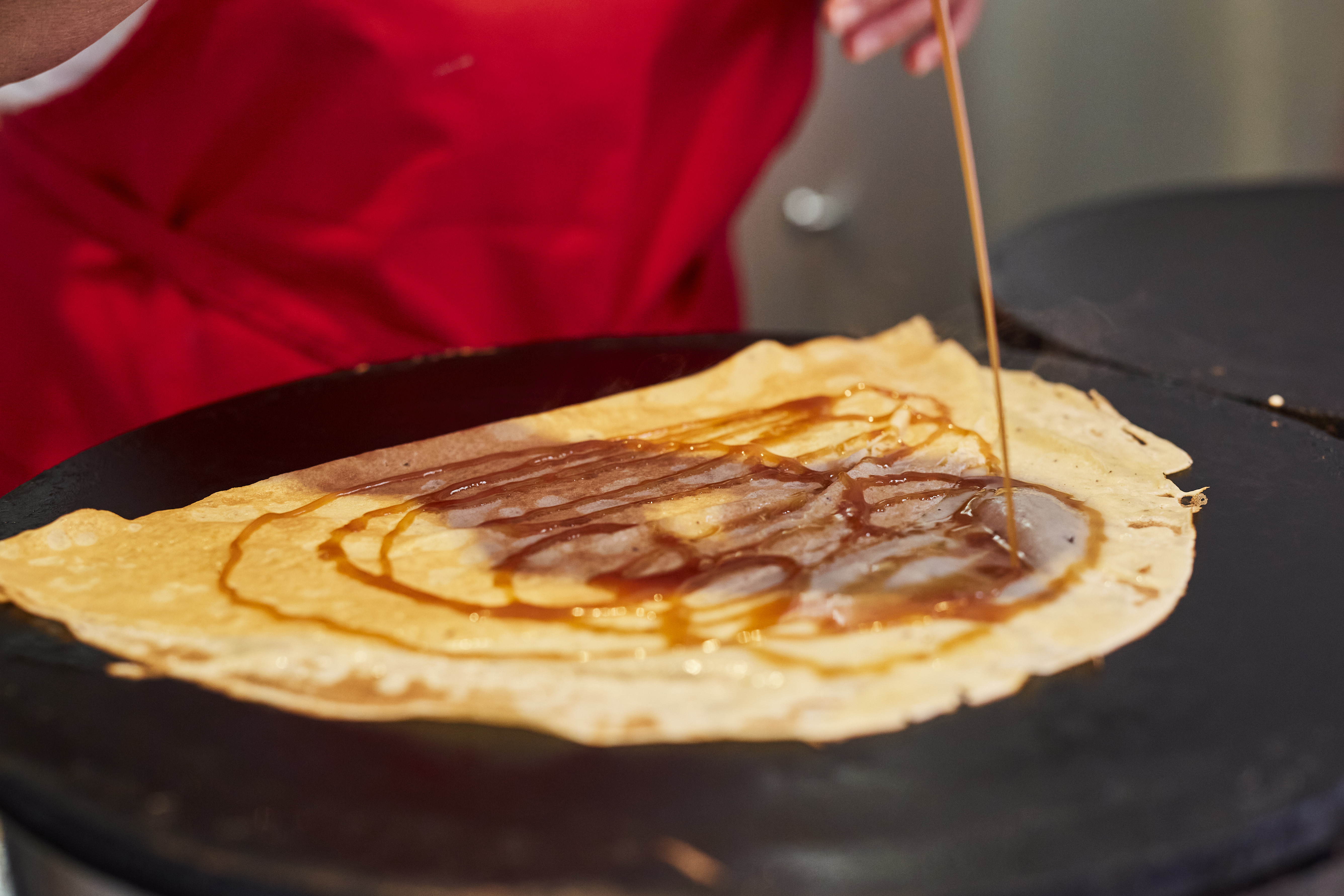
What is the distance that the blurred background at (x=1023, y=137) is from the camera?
2828 mm

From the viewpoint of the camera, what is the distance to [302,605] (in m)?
0.93

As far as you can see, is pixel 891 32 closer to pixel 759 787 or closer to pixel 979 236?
pixel 979 236

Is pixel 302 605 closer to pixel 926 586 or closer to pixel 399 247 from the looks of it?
pixel 926 586

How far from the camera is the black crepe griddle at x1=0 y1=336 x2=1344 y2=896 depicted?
1.99ft

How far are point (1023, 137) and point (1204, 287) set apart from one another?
1.60 m

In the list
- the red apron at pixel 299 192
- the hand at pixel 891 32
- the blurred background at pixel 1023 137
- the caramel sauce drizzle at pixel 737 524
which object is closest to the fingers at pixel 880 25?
the hand at pixel 891 32

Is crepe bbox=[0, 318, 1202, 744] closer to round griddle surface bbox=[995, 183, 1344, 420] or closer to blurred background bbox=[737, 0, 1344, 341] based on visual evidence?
round griddle surface bbox=[995, 183, 1344, 420]

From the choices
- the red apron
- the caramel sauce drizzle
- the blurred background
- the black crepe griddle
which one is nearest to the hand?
the red apron

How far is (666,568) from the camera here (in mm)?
975

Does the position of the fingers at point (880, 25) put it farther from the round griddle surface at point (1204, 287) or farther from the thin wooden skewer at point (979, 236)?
the thin wooden skewer at point (979, 236)

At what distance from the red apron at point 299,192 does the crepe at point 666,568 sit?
1.74 ft

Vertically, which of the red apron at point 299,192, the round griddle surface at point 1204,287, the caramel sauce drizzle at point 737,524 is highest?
the red apron at point 299,192

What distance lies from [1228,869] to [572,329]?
55.0 inches

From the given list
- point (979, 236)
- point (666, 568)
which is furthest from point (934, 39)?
point (666, 568)
